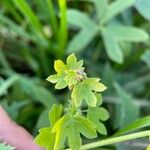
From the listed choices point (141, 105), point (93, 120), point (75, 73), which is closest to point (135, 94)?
point (141, 105)

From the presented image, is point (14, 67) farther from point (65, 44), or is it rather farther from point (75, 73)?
point (75, 73)

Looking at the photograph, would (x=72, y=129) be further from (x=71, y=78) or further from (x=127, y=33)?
(x=127, y=33)

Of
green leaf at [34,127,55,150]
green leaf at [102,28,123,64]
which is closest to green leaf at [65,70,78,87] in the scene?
green leaf at [34,127,55,150]

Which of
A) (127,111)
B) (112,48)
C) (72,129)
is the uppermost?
(112,48)

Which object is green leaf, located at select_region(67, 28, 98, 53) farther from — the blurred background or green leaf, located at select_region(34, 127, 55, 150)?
green leaf, located at select_region(34, 127, 55, 150)

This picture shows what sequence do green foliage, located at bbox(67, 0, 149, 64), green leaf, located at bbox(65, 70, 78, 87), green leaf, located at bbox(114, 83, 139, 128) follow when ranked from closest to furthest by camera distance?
green leaf, located at bbox(65, 70, 78, 87)
green leaf, located at bbox(114, 83, 139, 128)
green foliage, located at bbox(67, 0, 149, 64)

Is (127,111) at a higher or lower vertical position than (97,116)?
higher

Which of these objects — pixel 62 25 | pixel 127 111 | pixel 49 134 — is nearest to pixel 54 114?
pixel 49 134
